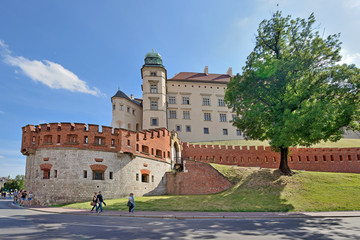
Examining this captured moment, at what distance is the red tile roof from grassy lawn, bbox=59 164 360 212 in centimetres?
3420

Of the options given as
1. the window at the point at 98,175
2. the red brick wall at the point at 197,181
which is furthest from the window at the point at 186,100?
the window at the point at 98,175

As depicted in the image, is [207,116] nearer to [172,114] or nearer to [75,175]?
[172,114]

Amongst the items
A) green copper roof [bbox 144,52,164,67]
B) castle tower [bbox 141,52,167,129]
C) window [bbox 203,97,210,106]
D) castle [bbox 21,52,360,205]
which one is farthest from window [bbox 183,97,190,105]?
castle [bbox 21,52,360,205]

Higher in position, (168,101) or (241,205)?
(168,101)

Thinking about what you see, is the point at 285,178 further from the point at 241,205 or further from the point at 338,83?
the point at 338,83

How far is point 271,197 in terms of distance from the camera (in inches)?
819

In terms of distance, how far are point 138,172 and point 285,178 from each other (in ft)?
52.0

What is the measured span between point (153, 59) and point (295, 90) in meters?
37.7

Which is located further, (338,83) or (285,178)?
(285,178)

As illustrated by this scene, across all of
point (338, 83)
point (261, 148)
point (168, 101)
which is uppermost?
point (168, 101)

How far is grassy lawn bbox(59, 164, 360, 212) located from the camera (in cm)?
1819

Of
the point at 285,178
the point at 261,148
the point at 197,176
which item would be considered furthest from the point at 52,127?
the point at 261,148

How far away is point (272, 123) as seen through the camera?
75.2 feet

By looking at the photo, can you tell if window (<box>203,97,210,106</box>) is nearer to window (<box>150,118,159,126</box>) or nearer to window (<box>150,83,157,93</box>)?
window (<box>150,83,157,93</box>)
